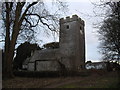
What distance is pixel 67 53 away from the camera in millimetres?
39656

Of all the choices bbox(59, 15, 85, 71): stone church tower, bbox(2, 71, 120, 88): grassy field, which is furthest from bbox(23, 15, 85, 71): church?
bbox(2, 71, 120, 88): grassy field

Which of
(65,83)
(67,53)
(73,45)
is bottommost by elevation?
(65,83)

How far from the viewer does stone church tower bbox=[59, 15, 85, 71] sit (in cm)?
3847

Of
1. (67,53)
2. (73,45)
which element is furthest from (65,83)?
(67,53)

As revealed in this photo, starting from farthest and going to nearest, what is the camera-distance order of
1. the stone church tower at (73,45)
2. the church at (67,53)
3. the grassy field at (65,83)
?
the church at (67,53) < the stone church tower at (73,45) < the grassy field at (65,83)

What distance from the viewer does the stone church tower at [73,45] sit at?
38.5 m

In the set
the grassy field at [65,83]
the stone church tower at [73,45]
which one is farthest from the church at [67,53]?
the grassy field at [65,83]

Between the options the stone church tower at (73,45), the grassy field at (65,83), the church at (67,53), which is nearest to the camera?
the grassy field at (65,83)

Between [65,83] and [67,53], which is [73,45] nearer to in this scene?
[67,53]

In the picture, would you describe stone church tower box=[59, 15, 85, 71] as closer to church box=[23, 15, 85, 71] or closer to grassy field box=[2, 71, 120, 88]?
church box=[23, 15, 85, 71]

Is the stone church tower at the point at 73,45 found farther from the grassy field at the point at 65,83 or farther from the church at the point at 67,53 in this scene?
the grassy field at the point at 65,83

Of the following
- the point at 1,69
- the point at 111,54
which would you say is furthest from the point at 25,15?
the point at 111,54

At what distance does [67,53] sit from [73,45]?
2070 mm

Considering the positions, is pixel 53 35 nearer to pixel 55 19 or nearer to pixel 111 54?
pixel 55 19
